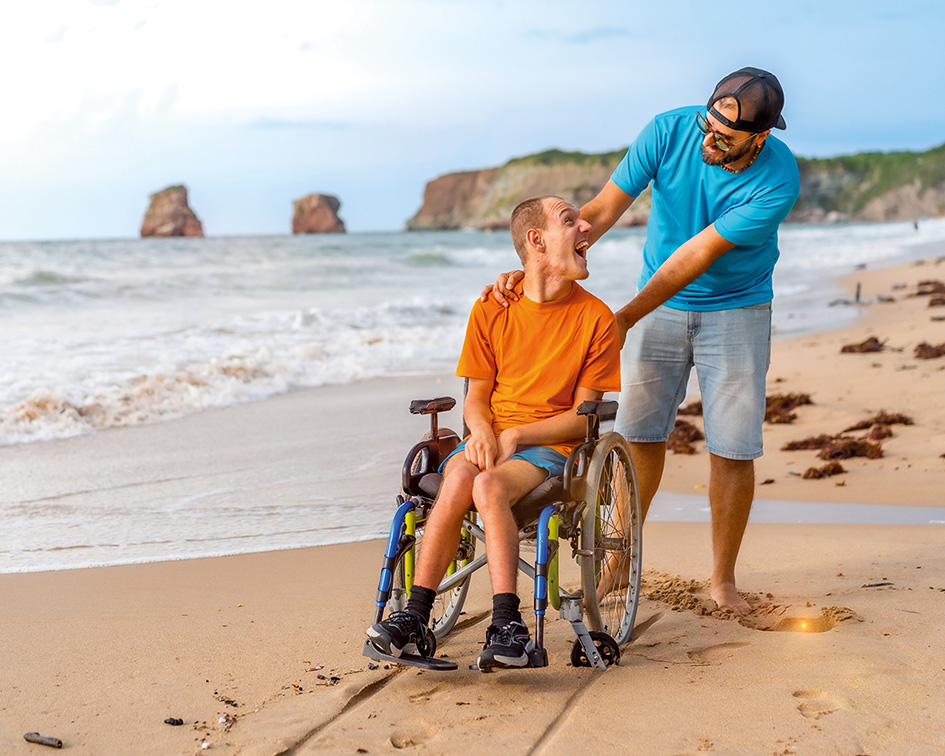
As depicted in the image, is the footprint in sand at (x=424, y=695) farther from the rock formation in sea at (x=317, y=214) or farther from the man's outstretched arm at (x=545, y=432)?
the rock formation in sea at (x=317, y=214)

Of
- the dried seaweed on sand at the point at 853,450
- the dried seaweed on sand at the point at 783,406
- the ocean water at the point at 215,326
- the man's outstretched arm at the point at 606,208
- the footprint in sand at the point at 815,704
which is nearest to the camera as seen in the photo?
the footprint in sand at the point at 815,704

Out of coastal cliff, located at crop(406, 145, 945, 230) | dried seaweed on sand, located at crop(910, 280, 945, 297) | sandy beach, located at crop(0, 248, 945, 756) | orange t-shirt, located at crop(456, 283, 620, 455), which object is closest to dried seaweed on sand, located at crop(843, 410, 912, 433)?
sandy beach, located at crop(0, 248, 945, 756)

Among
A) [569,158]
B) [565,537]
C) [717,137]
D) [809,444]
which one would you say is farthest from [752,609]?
[569,158]

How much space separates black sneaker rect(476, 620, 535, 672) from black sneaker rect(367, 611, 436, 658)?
20 centimetres

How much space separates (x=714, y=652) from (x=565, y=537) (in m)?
0.63

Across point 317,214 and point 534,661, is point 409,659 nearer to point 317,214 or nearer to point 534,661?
point 534,661

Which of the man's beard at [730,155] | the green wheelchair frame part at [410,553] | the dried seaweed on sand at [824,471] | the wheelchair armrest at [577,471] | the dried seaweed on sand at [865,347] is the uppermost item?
the man's beard at [730,155]

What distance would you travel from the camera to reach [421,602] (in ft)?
8.42

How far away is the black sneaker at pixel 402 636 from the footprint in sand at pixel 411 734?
0.21 m

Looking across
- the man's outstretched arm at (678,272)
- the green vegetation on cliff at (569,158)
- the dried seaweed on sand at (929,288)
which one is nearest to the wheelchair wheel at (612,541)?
the man's outstretched arm at (678,272)

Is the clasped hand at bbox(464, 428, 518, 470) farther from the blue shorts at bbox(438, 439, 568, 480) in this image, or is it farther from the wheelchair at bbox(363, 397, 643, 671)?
the wheelchair at bbox(363, 397, 643, 671)

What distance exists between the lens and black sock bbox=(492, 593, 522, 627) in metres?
2.47

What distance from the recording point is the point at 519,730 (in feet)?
7.57

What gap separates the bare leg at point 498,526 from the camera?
252 cm
